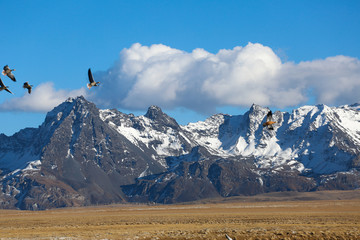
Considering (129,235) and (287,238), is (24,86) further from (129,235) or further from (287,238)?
A: (287,238)

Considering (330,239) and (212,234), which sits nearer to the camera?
(330,239)

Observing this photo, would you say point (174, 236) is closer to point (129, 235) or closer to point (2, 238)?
point (129, 235)

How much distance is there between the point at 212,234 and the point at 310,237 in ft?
50.6

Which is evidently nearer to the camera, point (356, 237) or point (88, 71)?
point (88, 71)

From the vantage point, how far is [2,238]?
93.8m

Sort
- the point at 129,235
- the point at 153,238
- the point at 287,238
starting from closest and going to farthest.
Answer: the point at 287,238 → the point at 153,238 → the point at 129,235

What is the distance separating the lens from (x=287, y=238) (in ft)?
264

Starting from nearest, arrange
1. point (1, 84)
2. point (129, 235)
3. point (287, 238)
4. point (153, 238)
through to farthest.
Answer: point (1, 84), point (287, 238), point (153, 238), point (129, 235)

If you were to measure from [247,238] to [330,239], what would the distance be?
1134 cm

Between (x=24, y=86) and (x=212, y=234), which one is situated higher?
(x=24, y=86)

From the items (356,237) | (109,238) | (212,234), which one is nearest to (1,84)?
(109,238)

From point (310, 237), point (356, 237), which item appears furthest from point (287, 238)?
point (356, 237)

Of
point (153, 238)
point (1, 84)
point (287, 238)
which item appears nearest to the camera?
point (1, 84)

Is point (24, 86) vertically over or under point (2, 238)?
over
